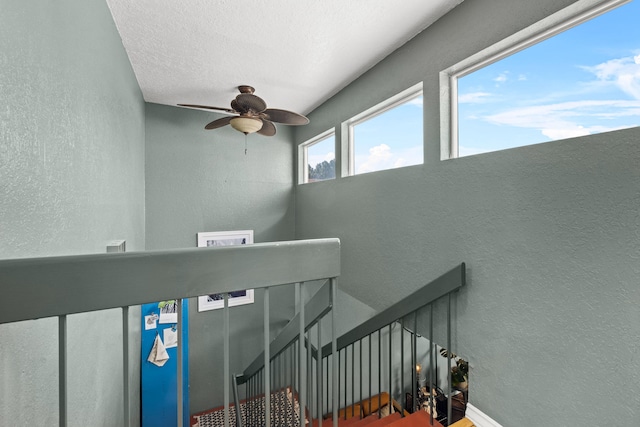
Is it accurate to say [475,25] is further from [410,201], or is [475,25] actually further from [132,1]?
[132,1]

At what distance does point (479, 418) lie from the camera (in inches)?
64.4

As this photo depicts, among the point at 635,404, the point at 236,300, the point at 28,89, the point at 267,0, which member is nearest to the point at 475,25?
the point at 267,0

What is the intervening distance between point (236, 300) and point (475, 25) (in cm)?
384

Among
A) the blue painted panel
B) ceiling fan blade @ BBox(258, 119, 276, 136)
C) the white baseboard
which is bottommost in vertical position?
the blue painted panel

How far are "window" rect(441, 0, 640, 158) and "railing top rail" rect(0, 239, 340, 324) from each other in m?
1.43

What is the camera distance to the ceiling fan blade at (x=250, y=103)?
2205mm

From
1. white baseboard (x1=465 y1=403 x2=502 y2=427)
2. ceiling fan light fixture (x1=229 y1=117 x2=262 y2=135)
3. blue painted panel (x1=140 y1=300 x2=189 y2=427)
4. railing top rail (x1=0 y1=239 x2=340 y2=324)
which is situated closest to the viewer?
railing top rail (x1=0 y1=239 x2=340 y2=324)

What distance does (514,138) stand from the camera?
1574 millimetres

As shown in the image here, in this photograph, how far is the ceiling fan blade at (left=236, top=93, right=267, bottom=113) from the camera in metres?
2.21

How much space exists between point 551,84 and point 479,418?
73.2 inches

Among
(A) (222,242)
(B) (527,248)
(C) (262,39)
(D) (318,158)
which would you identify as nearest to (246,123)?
(C) (262,39)

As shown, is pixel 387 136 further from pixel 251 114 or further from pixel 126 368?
pixel 126 368

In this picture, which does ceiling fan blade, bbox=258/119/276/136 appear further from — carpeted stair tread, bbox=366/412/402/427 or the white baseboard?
the white baseboard

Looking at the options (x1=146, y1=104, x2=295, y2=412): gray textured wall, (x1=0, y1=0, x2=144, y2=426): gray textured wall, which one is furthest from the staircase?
(x1=146, y1=104, x2=295, y2=412): gray textured wall
